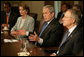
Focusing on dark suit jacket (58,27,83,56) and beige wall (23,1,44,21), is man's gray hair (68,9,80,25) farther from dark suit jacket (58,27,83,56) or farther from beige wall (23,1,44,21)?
beige wall (23,1,44,21)

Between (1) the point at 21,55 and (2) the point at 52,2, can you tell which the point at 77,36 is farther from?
(2) the point at 52,2

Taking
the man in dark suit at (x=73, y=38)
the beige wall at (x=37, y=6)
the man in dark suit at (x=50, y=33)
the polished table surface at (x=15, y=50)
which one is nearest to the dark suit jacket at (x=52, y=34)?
the man in dark suit at (x=50, y=33)

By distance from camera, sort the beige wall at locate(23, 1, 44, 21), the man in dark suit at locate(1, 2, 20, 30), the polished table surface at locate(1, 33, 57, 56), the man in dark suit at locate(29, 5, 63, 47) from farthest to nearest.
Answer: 1. the beige wall at locate(23, 1, 44, 21)
2. the man in dark suit at locate(1, 2, 20, 30)
3. the man in dark suit at locate(29, 5, 63, 47)
4. the polished table surface at locate(1, 33, 57, 56)

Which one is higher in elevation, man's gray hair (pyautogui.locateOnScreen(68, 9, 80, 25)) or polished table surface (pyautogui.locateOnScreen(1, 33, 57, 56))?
man's gray hair (pyautogui.locateOnScreen(68, 9, 80, 25))

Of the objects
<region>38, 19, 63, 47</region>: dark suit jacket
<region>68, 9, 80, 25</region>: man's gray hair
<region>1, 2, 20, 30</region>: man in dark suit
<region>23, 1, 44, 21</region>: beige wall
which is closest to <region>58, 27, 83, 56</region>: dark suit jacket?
<region>68, 9, 80, 25</region>: man's gray hair

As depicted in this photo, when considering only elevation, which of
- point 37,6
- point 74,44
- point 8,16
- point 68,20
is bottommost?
point 37,6

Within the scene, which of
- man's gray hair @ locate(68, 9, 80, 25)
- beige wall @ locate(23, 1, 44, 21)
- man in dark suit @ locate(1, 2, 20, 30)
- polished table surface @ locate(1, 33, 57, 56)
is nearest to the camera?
polished table surface @ locate(1, 33, 57, 56)

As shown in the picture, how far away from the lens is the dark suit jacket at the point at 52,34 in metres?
3.13

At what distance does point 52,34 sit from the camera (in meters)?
3.17

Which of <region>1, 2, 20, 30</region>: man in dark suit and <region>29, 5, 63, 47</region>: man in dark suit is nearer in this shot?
<region>29, 5, 63, 47</region>: man in dark suit

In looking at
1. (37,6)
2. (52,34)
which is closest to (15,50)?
(52,34)

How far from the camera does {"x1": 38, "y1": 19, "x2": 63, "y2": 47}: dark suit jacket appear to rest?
313 cm

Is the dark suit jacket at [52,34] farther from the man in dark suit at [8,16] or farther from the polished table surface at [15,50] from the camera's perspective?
Result: the man in dark suit at [8,16]

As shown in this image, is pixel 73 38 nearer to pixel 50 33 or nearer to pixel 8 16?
pixel 50 33
